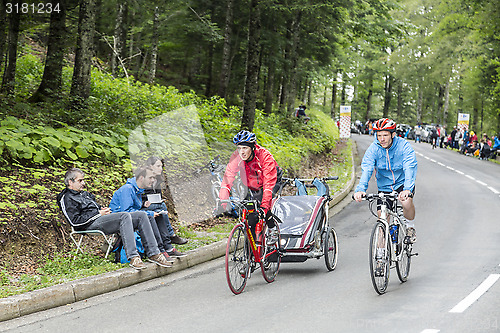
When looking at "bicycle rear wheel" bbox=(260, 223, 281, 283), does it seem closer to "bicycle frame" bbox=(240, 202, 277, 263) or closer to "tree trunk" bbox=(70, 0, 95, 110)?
"bicycle frame" bbox=(240, 202, 277, 263)

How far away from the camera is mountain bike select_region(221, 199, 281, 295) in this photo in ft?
22.7

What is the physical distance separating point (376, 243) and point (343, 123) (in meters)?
32.4

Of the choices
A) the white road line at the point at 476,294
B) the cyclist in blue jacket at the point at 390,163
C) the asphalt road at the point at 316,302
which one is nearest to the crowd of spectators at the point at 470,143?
the asphalt road at the point at 316,302

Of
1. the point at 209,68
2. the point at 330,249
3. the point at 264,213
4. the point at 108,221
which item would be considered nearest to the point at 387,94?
the point at 209,68

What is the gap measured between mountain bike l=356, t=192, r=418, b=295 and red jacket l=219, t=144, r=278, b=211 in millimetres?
1294

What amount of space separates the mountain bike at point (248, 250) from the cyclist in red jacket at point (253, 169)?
0.47 ft

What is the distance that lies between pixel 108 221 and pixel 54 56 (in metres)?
8.17

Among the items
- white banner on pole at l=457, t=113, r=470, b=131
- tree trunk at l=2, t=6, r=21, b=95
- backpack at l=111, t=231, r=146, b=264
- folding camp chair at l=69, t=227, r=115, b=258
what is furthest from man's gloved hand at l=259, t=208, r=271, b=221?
white banner on pole at l=457, t=113, r=470, b=131

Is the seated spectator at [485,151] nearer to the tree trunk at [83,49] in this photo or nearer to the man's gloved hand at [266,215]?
the tree trunk at [83,49]

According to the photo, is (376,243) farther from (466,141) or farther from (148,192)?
(466,141)

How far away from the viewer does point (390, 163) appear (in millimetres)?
7406

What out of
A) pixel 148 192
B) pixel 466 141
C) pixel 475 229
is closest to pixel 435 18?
pixel 466 141

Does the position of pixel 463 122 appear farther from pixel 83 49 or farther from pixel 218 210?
pixel 83 49

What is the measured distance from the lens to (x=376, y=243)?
22.7ft
